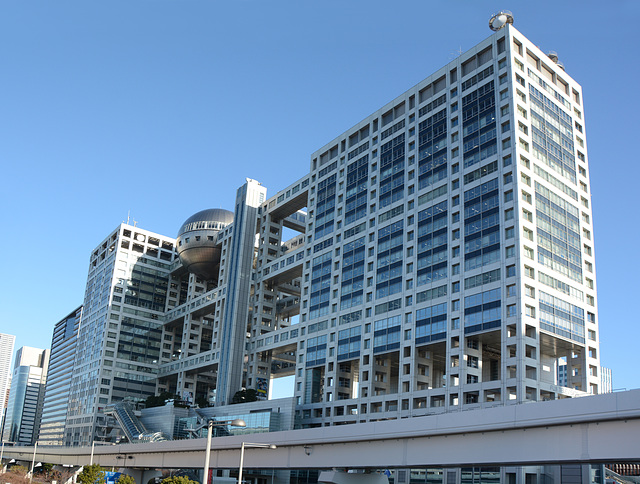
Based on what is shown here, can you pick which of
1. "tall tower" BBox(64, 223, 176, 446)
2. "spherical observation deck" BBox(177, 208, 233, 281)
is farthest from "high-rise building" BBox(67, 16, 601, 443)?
"tall tower" BBox(64, 223, 176, 446)

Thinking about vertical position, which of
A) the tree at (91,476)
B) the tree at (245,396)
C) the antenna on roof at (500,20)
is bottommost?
the tree at (91,476)

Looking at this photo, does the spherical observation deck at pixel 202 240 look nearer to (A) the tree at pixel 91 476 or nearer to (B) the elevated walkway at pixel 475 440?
(A) the tree at pixel 91 476

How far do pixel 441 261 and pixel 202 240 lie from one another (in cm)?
8344

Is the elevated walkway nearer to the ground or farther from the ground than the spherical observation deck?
nearer to the ground

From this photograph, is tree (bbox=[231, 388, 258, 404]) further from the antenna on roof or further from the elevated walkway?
the antenna on roof

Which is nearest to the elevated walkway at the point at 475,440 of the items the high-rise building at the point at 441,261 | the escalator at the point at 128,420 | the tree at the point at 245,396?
the high-rise building at the point at 441,261

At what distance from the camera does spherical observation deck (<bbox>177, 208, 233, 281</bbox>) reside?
16938cm

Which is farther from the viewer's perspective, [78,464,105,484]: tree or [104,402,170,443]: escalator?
[104,402,170,443]: escalator

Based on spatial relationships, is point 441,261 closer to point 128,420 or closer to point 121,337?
point 128,420

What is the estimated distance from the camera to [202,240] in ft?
556

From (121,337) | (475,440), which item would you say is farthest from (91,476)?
(121,337)

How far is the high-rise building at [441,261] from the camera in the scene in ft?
301

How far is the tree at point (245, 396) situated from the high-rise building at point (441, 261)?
6711mm

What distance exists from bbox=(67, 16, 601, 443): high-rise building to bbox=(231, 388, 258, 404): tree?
6.71 m
